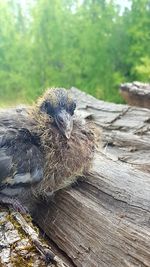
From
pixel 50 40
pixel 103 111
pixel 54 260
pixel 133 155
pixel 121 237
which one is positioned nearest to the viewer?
pixel 54 260

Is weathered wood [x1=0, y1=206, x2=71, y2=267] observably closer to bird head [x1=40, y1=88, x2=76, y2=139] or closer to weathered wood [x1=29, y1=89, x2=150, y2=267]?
weathered wood [x1=29, y1=89, x2=150, y2=267]

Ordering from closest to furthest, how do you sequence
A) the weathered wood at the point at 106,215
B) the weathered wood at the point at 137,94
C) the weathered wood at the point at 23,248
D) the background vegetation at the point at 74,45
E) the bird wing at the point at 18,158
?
the weathered wood at the point at 23,248 < the weathered wood at the point at 106,215 < the bird wing at the point at 18,158 < the weathered wood at the point at 137,94 < the background vegetation at the point at 74,45

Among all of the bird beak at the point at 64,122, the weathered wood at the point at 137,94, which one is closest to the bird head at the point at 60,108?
the bird beak at the point at 64,122

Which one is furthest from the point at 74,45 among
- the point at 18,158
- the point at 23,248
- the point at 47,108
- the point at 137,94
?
the point at 23,248

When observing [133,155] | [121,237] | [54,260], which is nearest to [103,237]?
[121,237]

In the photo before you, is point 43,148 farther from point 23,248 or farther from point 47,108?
point 23,248

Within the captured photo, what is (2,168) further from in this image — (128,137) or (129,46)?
(129,46)

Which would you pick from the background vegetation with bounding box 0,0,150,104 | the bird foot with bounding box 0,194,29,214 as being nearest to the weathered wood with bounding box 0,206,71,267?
the bird foot with bounding box 0,194,29,214

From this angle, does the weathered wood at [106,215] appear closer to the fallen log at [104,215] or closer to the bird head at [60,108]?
the fallen log at [104,215]
